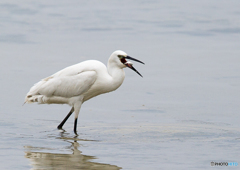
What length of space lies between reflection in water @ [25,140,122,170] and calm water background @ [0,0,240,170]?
13 mm

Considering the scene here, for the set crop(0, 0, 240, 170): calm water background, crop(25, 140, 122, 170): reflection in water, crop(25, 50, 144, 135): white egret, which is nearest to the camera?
crop(25, 140, 122, 170): reflection in water

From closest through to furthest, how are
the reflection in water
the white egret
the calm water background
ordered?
1. the reflection in water
2. the calm water background
3. the white egret

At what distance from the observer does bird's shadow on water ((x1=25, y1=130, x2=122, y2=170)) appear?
7383 millimetres

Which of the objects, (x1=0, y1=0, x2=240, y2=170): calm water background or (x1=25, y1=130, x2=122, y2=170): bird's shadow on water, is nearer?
(x1=25, y1=130, x2=122, y2=170): bird's shadow on water

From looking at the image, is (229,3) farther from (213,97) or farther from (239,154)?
(239,154)

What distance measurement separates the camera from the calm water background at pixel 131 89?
808 cm

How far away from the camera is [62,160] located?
302 inches

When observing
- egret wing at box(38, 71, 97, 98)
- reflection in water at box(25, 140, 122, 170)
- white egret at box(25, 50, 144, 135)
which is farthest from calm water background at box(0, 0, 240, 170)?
egret wing at box(38, 71, 97, 98)

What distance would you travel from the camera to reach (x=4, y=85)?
491 inches

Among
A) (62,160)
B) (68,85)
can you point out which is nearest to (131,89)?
(68,85)

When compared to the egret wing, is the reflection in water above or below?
below

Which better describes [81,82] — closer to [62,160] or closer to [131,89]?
[62,160]

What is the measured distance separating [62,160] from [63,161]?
54mm

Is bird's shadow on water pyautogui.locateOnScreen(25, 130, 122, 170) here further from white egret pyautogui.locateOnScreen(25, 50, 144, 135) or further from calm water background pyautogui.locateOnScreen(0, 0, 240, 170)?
white egret pyautogui.locateOnScreen(25, 50, 144, 135)
